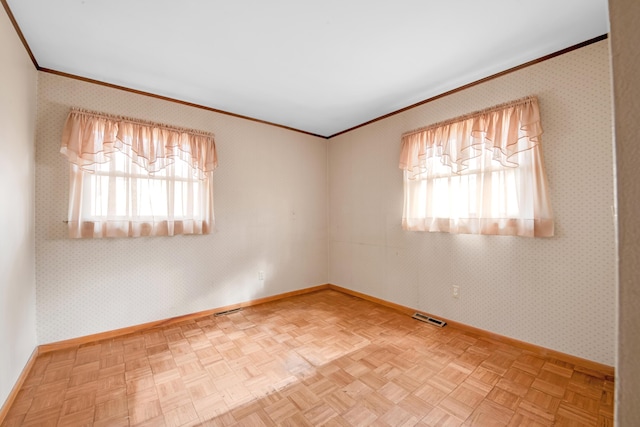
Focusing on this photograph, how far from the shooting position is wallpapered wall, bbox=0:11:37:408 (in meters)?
1.74

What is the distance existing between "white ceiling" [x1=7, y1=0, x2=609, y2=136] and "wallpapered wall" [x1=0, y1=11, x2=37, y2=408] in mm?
294

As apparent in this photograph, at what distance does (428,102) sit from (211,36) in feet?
7.55

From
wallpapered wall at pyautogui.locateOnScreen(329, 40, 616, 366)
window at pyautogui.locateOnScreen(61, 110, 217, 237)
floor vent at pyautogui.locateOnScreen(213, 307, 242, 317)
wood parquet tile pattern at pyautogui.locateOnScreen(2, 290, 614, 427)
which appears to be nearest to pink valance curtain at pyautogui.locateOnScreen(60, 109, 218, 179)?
window at pyautogui.locateOnScreen(61, 110, 217, 237)

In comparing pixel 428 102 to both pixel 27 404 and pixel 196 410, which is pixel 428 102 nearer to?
pixel 196 410

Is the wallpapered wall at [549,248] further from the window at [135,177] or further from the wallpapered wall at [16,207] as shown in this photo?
the wallpapered wall at [16,207]

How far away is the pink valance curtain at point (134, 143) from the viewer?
250 centimetres

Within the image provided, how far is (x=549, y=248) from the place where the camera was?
229 centimetres

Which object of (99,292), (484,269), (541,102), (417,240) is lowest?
(99,292)

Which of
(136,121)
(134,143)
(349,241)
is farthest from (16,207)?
(349,241)

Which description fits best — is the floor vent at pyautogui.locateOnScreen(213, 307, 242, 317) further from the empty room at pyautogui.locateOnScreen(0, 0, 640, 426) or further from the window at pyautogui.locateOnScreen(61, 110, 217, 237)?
the window at pyautogui.locateOnScreen(61, 110, 217, 237)

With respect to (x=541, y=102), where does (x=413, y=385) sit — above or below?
below

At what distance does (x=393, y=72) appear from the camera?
2.55 meters

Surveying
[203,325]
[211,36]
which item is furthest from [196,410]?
[211,36]

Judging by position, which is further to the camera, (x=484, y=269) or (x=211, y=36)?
(x=484, y=269)
